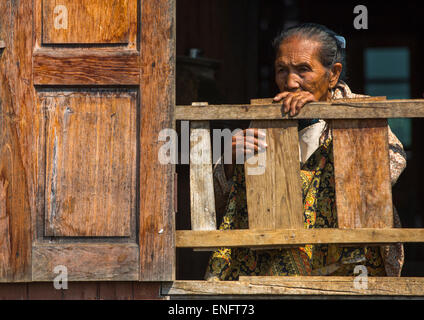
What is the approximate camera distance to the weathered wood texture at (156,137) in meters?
3.62

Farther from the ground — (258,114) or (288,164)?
(258,114)

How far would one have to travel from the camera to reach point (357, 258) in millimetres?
3832

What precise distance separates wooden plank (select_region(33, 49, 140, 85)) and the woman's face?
981 millimetres

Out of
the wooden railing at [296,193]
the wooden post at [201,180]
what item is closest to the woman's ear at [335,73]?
the wooden railing at [296,193]

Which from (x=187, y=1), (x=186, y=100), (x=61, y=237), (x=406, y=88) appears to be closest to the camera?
(x=61, y=237)

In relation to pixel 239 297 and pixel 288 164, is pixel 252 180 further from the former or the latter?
pixel 239 297

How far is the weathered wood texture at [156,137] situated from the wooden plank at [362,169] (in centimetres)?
86

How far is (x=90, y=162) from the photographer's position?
3.67 metres

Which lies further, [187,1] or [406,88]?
[406,88]

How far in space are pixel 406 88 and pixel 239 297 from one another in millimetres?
7602

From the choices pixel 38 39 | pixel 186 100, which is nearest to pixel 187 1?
pixel 186 100

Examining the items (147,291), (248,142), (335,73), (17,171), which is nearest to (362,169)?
(248,142)

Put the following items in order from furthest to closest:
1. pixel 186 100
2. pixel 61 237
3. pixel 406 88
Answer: pixel 406 88
pixel 186 100
pixel 61 237
